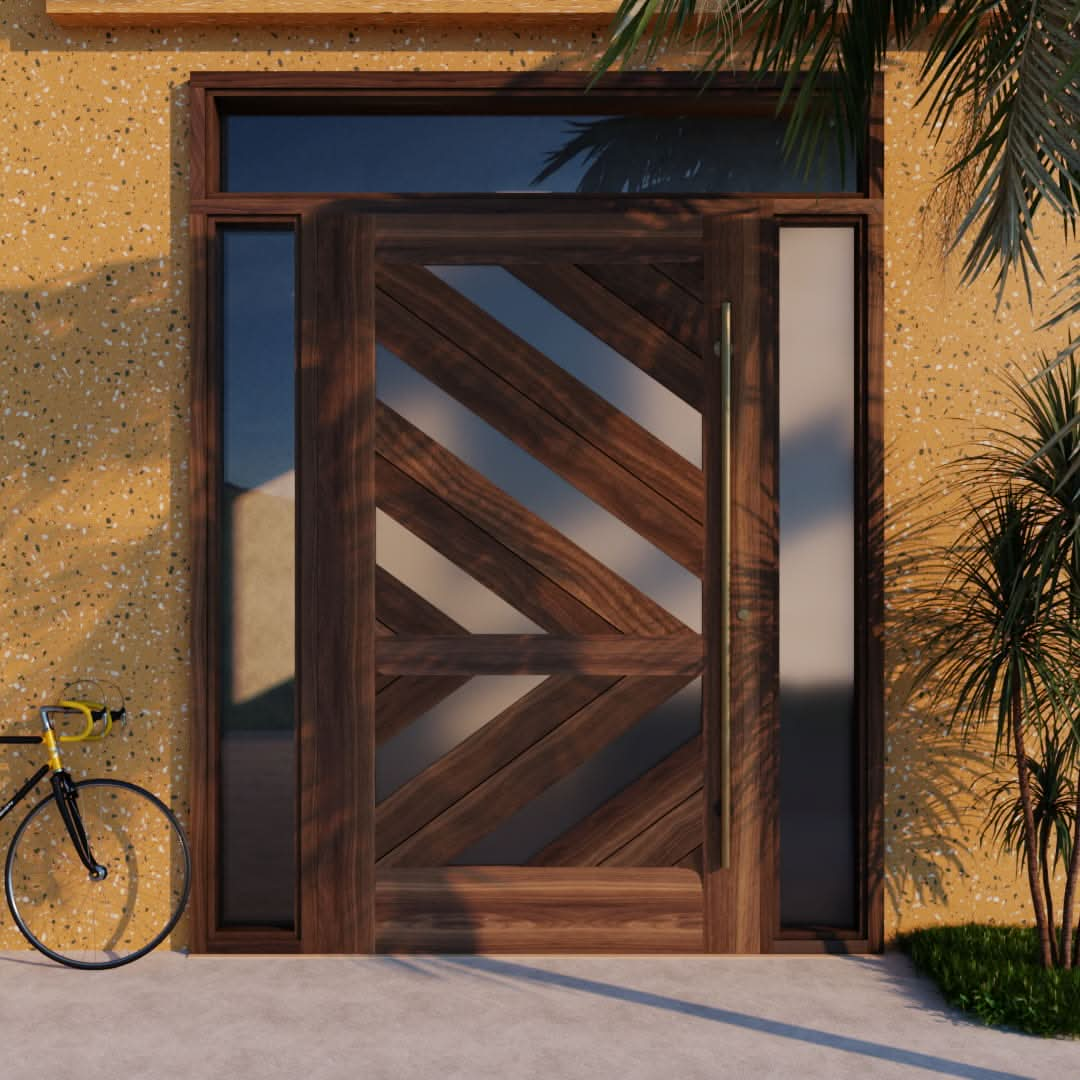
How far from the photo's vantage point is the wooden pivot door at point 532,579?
346 cm

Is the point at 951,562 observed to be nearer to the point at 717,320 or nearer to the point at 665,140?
the point at 717,320

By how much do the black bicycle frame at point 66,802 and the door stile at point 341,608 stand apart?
2.42 ft

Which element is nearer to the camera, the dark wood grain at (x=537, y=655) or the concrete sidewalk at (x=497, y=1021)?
the concrete sidewalk at (x=497, y=1021)

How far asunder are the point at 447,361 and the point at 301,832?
1766 mm

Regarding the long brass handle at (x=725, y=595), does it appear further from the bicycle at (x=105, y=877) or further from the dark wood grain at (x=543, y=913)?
the bicycle at (x=105, y=877)

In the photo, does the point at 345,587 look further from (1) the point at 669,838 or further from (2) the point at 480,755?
(1) the point at 669,838

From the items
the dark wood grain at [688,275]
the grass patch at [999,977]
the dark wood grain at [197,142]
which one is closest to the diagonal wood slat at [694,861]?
the grass patch at [999,977]

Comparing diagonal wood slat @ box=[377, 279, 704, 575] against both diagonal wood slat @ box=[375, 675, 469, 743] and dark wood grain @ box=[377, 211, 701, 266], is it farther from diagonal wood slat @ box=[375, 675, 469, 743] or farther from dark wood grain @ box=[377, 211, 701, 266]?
diagonal wood slat @ box=[375, 675, 469, 743]

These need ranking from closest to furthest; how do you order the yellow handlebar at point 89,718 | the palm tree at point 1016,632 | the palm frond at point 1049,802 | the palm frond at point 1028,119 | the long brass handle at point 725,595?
the palm frond at point 1028,119, the palm tree at point 1016,632, the palm frond at point 1049,802, the yellow handlebar at point 89,718, the long brass handle at point 725,595

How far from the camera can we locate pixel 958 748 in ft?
11.4

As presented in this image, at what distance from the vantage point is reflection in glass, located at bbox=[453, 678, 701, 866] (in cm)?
349

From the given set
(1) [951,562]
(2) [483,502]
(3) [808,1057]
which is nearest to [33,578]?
(2) [483,502]

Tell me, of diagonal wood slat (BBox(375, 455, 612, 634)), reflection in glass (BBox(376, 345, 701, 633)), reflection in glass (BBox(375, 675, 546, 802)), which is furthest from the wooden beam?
reflection in glass (BBox(375, 675, 546, 802))

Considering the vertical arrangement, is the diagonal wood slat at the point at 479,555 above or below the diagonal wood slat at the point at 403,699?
above
